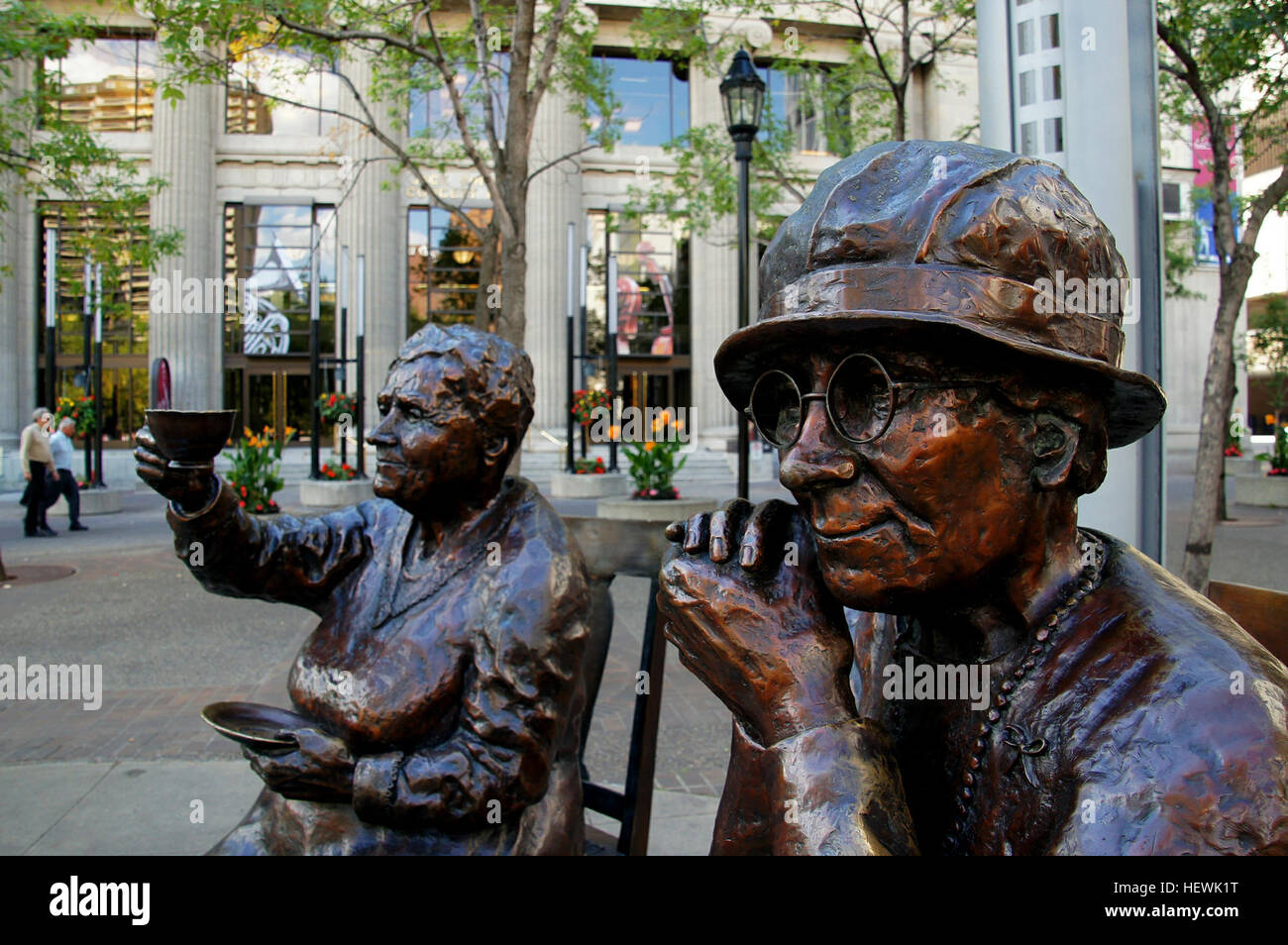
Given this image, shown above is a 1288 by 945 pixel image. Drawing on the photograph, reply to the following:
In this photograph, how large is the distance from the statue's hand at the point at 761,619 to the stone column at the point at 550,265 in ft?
76.1

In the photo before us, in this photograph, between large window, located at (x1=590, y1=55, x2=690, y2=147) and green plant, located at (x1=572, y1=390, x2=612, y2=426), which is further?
large window, located at (x1=590, y1=55, x2=690, y2=147)

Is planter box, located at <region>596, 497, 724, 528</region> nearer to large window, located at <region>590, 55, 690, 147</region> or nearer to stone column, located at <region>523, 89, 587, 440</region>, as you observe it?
stone column, located at <region>523, 89, 587, 440</region>

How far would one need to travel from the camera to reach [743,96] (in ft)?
26.9

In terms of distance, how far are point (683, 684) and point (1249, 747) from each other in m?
5.59

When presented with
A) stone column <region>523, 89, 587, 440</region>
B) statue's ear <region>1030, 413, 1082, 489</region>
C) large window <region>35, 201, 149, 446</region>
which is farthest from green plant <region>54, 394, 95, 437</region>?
statue's ear <region>1030, 413, 1082, 489</region>

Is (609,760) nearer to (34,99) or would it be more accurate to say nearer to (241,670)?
(241,670)

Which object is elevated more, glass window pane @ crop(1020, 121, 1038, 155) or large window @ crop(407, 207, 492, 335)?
large window @ crop(407, 207, 492, 335)

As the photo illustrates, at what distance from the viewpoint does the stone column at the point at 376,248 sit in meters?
24.4

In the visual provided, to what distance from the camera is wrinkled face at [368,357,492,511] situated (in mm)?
2453

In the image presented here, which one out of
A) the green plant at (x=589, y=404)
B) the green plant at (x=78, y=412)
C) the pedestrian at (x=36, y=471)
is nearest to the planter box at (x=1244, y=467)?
the green plant at (x=589, y=404)

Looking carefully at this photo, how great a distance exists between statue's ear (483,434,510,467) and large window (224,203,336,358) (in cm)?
2542

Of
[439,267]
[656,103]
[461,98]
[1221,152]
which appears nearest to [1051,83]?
[1221,152]
